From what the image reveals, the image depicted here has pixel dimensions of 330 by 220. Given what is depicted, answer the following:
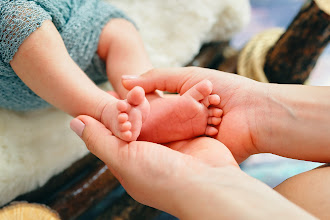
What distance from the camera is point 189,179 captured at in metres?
0.53

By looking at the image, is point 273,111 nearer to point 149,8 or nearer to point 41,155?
point 41,155

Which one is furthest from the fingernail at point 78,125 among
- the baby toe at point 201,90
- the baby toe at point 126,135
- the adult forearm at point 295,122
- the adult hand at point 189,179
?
the adult forearm at point 295,122

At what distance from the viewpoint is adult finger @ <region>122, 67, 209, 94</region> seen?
2.43 feet

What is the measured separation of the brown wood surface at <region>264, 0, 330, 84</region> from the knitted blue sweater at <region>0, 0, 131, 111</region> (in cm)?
63

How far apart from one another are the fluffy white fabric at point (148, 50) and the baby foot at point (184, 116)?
0.28 meters

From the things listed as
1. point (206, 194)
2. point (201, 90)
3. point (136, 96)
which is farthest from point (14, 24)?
point (206, 194)

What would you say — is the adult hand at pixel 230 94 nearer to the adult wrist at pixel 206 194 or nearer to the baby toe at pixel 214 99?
the baby toe at pixel 214 99

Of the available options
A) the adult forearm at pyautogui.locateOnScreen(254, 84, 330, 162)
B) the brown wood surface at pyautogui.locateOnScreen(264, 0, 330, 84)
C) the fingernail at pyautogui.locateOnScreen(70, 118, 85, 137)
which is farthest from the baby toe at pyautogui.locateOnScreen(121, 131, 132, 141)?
the brown wood surface at pyautogui.locateOnScreen(264, 0, 330, 84)

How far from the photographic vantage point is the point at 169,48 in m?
1.11

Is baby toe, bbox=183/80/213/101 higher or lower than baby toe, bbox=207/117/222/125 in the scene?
higher

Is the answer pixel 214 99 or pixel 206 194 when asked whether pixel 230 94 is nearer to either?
pixel 214 99

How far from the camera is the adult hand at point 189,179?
467mm

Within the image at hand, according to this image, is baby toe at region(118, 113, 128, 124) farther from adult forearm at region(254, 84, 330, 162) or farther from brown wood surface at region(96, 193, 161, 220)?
brown wood surface at region(96, 193, 161, 220)

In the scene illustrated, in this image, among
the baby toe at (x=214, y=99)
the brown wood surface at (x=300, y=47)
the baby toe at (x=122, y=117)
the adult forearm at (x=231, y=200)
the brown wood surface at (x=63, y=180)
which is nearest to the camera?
the adult forearm at (x=231, y=200)
